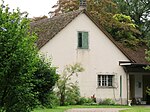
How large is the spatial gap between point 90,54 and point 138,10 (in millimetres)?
18929

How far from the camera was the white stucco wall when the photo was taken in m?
32.7

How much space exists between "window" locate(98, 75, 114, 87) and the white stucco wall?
1.31ft

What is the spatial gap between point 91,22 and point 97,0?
9.08 m

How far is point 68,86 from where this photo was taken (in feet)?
103

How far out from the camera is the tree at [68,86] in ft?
99.9

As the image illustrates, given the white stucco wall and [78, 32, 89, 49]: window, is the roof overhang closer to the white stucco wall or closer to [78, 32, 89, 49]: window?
the white stucco wall

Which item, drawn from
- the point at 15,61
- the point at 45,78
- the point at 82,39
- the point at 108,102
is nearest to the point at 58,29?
the point at 82,39

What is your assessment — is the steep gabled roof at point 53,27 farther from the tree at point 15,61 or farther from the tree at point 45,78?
the tree at point 15,61

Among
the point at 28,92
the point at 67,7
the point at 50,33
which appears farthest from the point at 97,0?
the point at 28,92

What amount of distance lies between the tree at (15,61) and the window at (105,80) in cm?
2390

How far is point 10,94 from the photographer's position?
416 inches

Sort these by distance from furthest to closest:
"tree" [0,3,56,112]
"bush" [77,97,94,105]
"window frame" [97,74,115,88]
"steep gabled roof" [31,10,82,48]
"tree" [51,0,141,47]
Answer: "tree" [51,0,141,47]
"window frame" [97,74,115,88]
"steep gabled roof" [31,10,82,48]
"bush" [77,97,94,105]
"tree" [0,3,56,112]

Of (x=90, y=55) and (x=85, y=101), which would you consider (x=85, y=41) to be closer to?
(x=90, y=55)

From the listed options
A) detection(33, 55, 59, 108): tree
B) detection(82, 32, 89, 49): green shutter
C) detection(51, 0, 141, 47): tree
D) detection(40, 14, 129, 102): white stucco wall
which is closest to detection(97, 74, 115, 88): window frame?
detection(40, 14, 129, 102): white stucco wall
